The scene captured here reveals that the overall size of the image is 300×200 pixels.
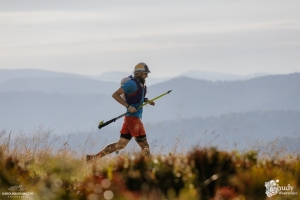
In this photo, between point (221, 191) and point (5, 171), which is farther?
point (5, 171)

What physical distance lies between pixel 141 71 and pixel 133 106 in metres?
0.63

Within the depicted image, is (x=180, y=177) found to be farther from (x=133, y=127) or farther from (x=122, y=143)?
(x=122, y=143)

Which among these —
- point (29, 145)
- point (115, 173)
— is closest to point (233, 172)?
point (115, 173)

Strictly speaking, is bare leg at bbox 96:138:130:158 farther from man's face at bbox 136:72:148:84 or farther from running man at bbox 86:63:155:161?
man's face at bbox 136:72:148:84

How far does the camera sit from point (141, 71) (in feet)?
35.2

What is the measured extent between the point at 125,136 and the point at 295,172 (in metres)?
4.77

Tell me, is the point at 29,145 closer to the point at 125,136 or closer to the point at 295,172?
the point at 125,136

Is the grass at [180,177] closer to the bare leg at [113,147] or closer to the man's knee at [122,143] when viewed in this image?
the bare leg at [113,147]

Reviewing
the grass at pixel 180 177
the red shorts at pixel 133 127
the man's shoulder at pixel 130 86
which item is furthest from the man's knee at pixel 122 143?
the grass at pixel 180 177

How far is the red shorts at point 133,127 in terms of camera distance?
10.6 m

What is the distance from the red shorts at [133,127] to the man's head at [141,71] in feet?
2.35

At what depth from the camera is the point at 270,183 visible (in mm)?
5844

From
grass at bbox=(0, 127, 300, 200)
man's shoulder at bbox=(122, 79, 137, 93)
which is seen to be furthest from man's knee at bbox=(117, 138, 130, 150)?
grass at bbox=(0, 127, 300, 200)

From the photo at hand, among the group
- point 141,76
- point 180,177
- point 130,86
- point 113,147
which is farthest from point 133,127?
point 180,177
